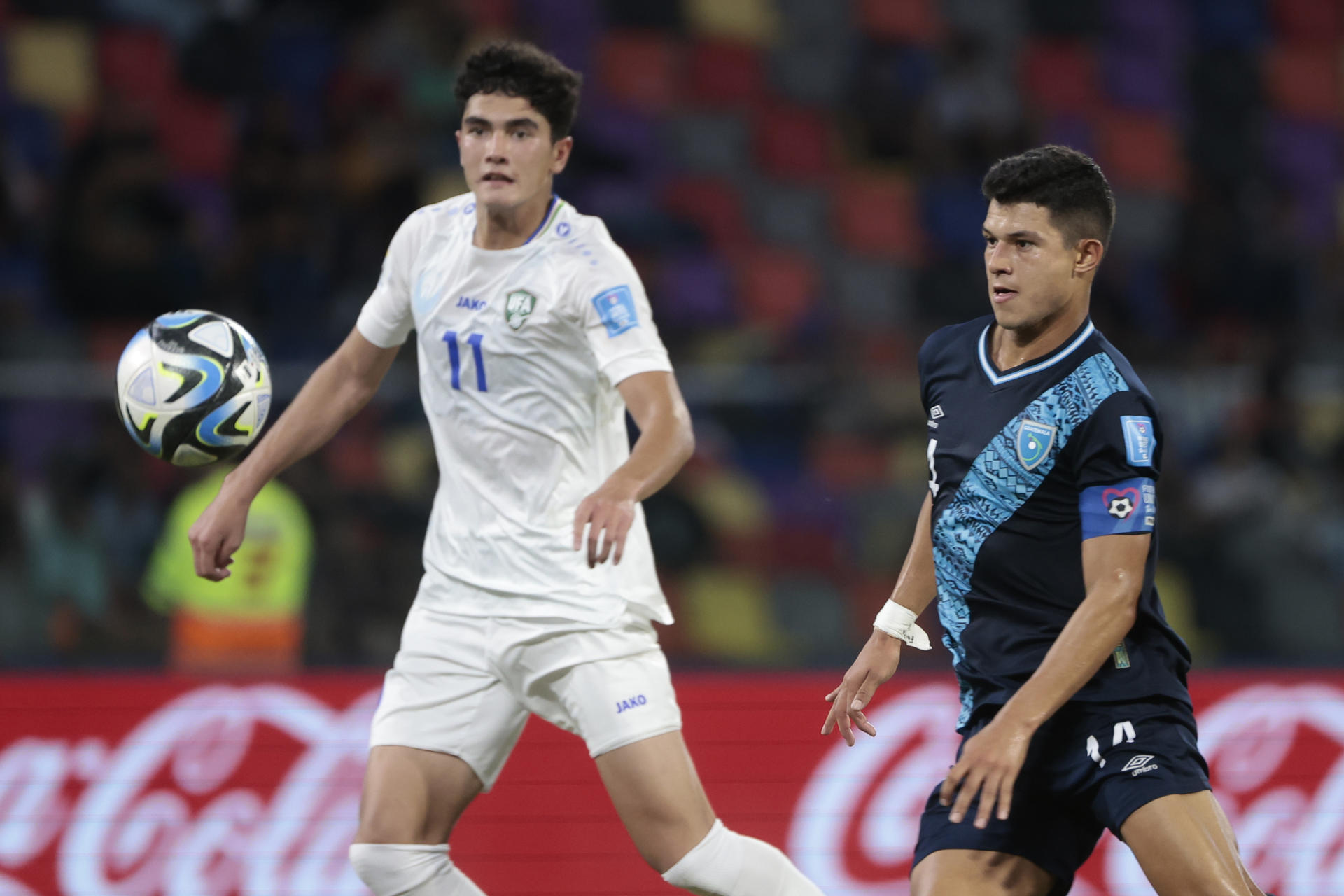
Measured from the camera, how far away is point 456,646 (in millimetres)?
4305

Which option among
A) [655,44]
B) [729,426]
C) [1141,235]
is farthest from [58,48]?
[1141,235]

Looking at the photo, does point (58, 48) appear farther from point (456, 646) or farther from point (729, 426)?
point (456, 646)

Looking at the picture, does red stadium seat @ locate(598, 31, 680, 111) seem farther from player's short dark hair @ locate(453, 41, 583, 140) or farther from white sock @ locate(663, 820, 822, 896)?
white sock @ locate(663, 820, 822, 896)

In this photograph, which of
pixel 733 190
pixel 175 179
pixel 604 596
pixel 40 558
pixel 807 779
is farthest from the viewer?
pixel 733 190

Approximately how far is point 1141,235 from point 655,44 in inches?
138

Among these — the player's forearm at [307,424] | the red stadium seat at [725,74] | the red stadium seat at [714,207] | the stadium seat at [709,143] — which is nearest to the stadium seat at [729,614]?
the red stadium seat at [714,207]

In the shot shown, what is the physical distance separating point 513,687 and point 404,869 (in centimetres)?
53

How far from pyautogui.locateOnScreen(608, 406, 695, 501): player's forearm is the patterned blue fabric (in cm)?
69

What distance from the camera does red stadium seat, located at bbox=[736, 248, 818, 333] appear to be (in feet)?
32.1

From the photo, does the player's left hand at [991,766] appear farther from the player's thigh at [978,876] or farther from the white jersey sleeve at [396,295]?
the white jersey sleeve at [396,295]

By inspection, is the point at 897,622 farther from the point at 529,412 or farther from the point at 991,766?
the point at 529,412

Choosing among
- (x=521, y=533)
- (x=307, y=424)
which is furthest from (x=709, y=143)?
(x=521, y=533)

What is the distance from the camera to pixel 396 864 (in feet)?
13.5

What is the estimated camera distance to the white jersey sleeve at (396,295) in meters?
4.53
